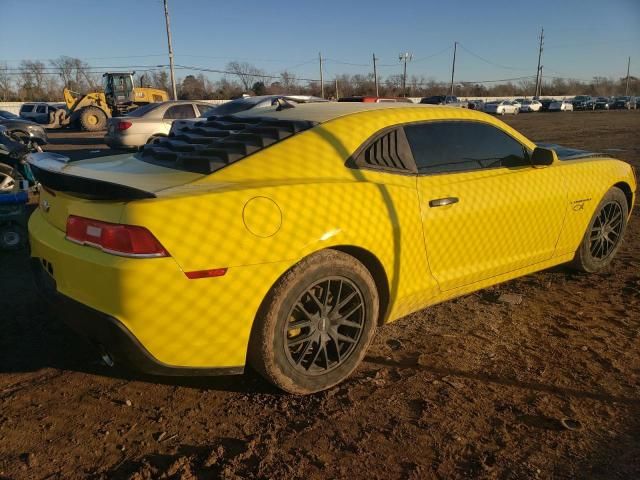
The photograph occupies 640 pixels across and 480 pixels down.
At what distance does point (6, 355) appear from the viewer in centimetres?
306

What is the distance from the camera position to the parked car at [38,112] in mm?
27714

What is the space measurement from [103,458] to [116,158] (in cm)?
206

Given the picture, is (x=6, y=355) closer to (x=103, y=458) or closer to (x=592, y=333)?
(x=103, y=458)

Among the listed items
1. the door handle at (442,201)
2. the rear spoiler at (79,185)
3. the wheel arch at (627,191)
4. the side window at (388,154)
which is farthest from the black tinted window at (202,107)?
the door handle at (442,201)

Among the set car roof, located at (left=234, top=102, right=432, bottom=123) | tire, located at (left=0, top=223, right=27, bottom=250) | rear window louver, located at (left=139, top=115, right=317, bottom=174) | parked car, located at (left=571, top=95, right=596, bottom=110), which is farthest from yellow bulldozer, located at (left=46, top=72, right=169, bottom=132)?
parked car, located at (left=571, top=95, right=596, bottom=110)

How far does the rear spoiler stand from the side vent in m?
1.27

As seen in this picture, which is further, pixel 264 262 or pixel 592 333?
pixel 592 333

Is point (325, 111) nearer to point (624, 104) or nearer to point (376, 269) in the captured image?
point (376, 269)

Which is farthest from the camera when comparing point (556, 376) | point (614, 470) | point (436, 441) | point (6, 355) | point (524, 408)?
point (6, 355)

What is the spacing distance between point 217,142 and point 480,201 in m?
1.70

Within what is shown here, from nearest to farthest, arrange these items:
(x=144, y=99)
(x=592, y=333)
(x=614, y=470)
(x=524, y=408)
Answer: (x=614, y=470)
(x=524, y=408)
(x=592, y=333)
(x=144, y=99)

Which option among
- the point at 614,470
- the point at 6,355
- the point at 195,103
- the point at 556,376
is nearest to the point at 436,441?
the point at 614,470

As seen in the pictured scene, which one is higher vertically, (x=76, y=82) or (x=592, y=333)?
(x=76, y=82)

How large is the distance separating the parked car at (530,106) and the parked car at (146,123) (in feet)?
161
